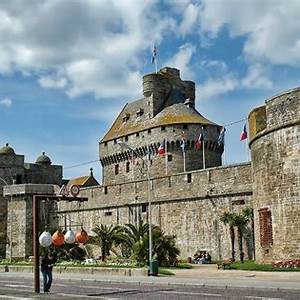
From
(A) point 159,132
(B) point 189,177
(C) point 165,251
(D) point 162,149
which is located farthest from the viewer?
(A) point 159,132

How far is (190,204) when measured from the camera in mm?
40844

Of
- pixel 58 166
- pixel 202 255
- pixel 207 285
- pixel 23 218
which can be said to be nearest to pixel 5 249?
pixel 23 218

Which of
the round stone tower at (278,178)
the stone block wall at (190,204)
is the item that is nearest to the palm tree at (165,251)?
the stone block wall at (190,204)

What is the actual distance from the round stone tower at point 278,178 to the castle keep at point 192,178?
0.05 metres

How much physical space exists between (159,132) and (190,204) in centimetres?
2312

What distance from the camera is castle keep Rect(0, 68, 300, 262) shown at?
2838 centimetres

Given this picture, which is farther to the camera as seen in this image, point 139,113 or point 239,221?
point 139,113

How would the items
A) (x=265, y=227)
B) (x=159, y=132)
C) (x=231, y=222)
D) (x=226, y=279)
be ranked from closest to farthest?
1. (x=226, y=279)
2. (x=265, y=227)
3. (x=231, y=222)
4. (x=159, y=132)

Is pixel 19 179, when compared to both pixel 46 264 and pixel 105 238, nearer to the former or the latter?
pixel 105 238

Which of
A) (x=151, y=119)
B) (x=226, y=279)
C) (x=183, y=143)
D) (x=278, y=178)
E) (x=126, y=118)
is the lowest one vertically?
(x=226, y=279)

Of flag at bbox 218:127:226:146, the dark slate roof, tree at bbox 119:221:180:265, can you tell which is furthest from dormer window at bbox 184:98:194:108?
tree at bbox 119:221:180:265

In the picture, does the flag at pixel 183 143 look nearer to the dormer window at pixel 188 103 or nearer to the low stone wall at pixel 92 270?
the dormer window at pixel 188 103

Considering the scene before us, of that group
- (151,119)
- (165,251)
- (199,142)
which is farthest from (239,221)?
(151,119)

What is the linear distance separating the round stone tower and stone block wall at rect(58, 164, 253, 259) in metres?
6.15
